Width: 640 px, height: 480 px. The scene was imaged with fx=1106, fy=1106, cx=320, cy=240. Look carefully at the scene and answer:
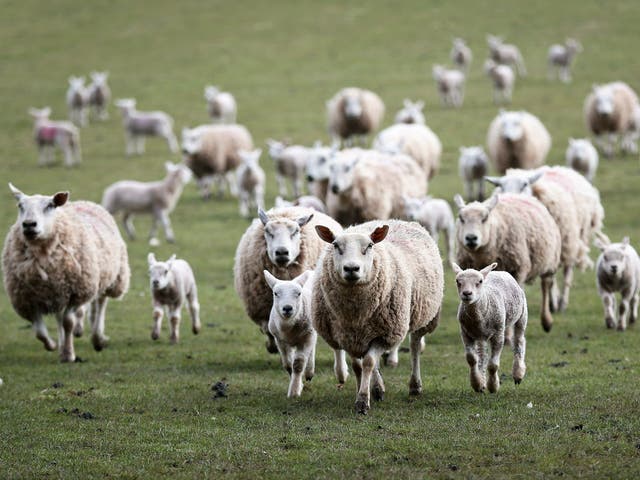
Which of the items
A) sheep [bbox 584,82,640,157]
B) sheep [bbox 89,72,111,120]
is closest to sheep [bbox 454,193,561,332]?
sheep [bbox 584,82,640,157]

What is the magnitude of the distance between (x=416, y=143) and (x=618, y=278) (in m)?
10.5

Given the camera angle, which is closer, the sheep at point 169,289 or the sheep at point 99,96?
the sheep at point 169,289

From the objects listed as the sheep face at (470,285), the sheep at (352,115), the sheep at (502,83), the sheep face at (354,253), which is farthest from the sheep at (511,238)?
the sheep at (502,83)

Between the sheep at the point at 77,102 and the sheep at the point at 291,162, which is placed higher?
the sheep at the point at 77,102

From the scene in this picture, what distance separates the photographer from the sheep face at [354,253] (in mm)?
8773

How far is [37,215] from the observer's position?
12.0m

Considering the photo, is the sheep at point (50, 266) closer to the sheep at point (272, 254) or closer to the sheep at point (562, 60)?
the sheep at point (272, 254)

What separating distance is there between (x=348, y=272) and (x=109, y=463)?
7.78ft

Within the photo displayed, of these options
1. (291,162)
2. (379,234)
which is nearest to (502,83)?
(291,162)

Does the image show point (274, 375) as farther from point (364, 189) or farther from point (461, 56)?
point (461, 56)

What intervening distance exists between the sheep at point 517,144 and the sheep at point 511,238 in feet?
31.7

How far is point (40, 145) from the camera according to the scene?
99.1ft

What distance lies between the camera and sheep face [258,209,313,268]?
11.0 metres

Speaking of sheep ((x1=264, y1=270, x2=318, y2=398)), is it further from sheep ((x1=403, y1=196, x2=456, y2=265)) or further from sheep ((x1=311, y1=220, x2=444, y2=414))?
sheep ((x1=403, y1=196, x2=456, y2=265))
